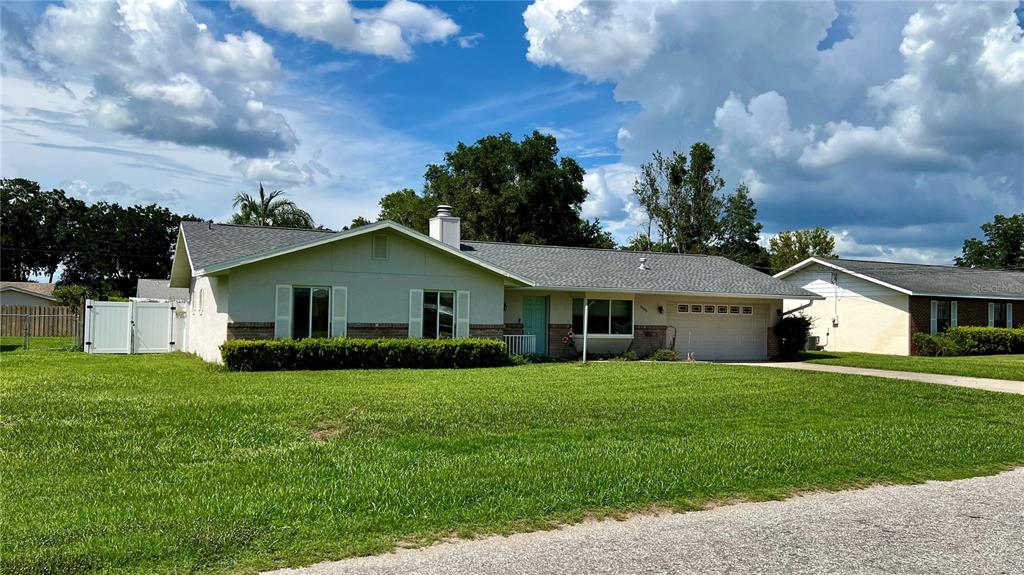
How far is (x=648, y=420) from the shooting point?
1021 centimetres

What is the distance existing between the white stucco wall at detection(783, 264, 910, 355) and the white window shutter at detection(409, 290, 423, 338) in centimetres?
1661

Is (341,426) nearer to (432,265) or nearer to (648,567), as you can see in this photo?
(648,567)

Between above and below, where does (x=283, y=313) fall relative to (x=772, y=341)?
above

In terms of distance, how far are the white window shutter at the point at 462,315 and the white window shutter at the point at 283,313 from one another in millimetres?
4373

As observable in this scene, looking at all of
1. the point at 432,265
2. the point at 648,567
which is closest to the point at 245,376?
the point at 432,265

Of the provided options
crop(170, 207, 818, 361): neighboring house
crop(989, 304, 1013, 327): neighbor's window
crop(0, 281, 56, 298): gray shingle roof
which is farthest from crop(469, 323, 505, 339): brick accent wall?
crop(0, 281, 56, 298): gray shingle roof

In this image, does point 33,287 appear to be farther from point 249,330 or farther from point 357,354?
point 357,354

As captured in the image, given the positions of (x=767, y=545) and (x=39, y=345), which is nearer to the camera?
(x=767, y=545)

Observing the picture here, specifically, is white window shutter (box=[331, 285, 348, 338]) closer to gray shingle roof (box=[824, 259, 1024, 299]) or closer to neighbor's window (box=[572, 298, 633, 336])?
neighbor's window (box=[572, 298, 633, 336])

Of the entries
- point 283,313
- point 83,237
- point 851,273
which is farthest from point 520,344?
point 83,237

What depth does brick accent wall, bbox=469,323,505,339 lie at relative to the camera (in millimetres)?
20281

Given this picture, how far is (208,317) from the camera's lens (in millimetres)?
19828

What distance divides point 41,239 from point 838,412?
2430 inches

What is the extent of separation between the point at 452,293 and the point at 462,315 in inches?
25.9
